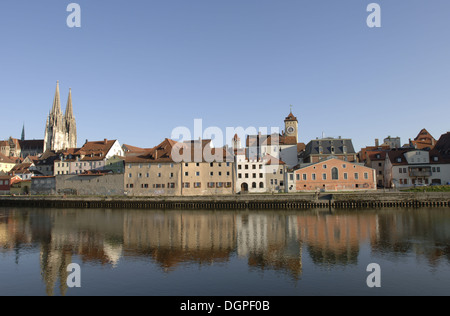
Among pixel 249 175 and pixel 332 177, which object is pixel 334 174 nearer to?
pixel 332 177

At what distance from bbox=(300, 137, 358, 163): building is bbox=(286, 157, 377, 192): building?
8143 millimetres

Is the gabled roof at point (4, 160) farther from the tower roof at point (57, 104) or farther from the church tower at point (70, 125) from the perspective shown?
the tower roof at point (57, 104)

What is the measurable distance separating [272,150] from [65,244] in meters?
57.1

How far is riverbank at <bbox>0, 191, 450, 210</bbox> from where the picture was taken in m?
52.8

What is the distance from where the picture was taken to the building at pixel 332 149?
7006 centimetres

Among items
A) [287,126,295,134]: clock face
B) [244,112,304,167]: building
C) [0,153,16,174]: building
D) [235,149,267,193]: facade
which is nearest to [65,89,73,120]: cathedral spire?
[0,153,16,174]: building

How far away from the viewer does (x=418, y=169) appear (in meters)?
63.2

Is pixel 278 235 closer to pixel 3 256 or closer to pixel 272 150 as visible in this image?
pixel 3 256

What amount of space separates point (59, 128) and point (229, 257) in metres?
142

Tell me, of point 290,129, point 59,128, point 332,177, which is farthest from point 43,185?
point 59,128

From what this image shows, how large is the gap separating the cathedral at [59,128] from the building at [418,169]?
12815 cm

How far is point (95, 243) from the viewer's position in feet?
91.3
